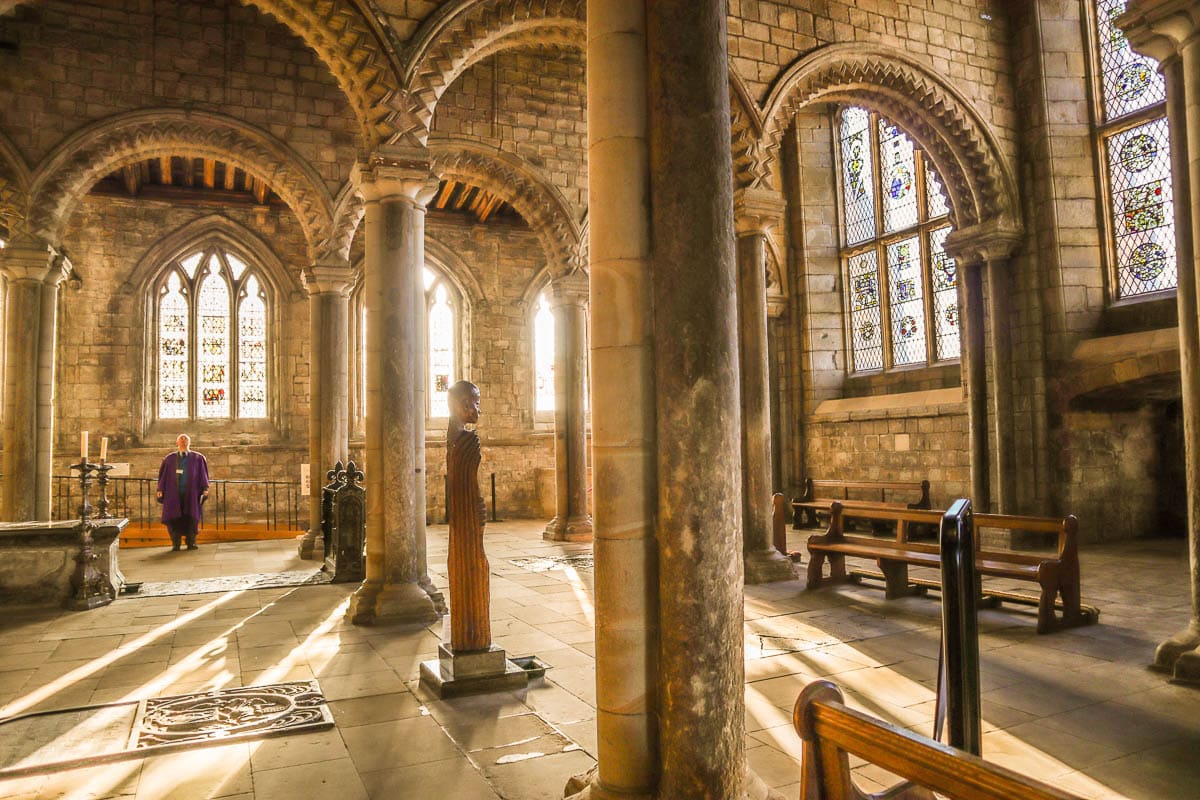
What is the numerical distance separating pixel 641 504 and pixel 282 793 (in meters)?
1.84

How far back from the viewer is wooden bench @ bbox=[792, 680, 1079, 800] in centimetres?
119

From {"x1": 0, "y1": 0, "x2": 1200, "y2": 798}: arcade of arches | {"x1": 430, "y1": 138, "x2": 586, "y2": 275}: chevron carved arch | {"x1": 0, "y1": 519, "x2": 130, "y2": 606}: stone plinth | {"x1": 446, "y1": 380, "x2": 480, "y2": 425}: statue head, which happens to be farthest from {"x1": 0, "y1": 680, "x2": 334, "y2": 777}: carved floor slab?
{"x1": 430, "y1": 138, "x2": 586, "y2": 275}: chevron carved arch

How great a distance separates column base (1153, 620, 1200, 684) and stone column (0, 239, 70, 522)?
423 inches

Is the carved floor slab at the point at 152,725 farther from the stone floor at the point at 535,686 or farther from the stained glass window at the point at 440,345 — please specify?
the stained glass window at the point at 440,345

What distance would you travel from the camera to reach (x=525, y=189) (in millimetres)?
11023

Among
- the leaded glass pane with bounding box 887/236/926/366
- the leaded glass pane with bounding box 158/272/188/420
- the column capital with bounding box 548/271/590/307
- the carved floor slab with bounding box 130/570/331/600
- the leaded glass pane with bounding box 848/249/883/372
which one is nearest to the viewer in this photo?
the carved floor slab with bounding box 130/570/331/600

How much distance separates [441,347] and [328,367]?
5097 millimetres

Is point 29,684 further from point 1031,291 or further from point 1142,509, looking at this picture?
point 1142,509

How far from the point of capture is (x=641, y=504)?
8.05ft

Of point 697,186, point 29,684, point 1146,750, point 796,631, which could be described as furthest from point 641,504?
point 29,684

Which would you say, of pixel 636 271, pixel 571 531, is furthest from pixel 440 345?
pixel 636 271

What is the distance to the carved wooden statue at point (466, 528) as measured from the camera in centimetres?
416

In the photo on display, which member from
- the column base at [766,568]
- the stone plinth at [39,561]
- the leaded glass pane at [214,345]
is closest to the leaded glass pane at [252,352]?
the leaded glass pane at [214,345]

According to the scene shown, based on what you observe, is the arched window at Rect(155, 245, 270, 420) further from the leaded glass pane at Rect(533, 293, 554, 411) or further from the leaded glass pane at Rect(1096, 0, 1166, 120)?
the leaded glass pane at Rect(1096, 0, 1166, 120)
